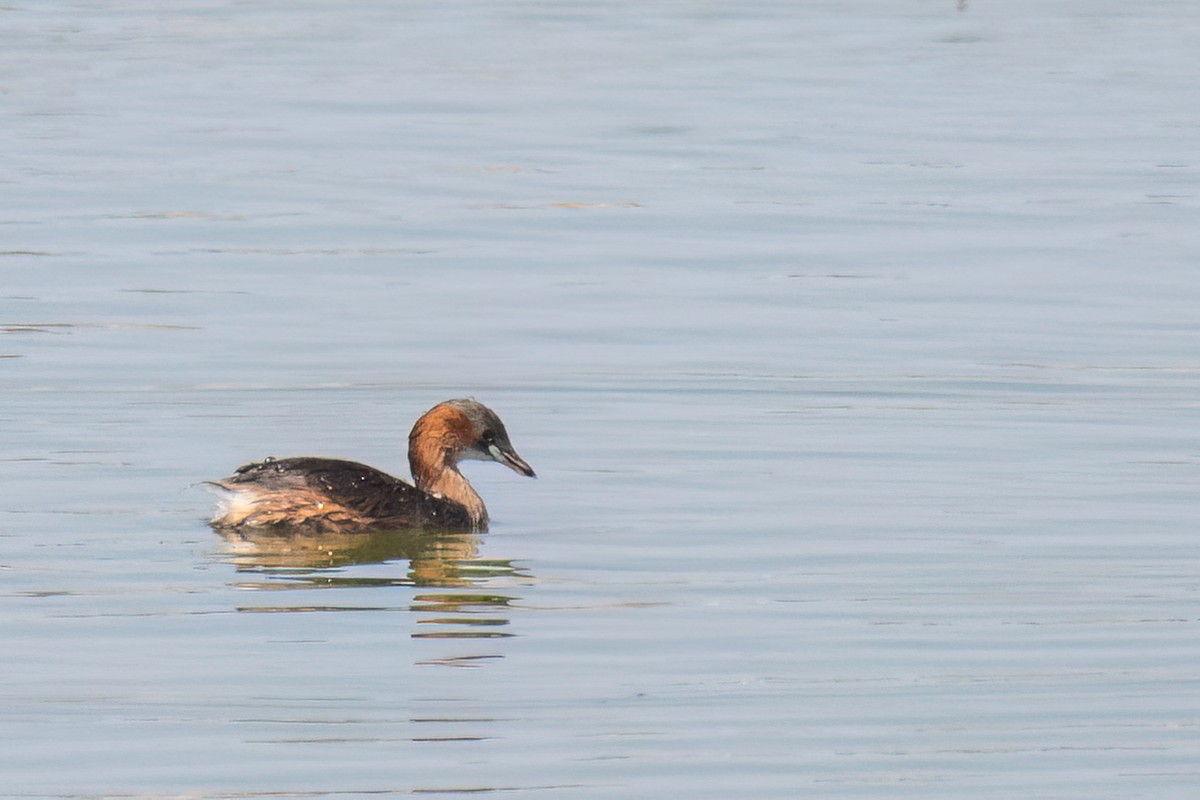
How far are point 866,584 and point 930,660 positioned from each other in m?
1.04

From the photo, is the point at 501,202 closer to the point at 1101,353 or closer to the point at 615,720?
the point at 1101,353

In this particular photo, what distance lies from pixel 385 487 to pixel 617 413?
192 cm

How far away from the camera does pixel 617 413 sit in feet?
40.2

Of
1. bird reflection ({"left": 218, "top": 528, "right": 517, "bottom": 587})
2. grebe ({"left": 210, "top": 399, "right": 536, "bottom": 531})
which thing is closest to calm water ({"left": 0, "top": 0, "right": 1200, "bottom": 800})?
bird reflection ({"left": 218, "top": 528, "right": 517, "bottom": 587})

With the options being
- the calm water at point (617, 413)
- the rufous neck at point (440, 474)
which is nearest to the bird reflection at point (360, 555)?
the calm water at point (617, 413)

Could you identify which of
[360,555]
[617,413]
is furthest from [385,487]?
[617,413]

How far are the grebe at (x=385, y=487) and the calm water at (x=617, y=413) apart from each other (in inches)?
5.5

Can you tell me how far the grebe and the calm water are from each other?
14 centimetres

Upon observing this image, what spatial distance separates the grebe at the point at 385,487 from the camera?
33.9 ft

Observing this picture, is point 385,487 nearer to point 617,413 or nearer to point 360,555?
point 360,555

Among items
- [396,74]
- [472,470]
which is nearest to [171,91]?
[396,74]

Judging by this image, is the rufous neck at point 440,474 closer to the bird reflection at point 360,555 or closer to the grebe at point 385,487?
the grebe at point 385,487

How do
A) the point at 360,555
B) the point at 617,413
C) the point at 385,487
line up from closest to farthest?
the point at 360,555
the point at 385,487
the point at 617,413

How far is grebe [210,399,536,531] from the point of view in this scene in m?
10.3
